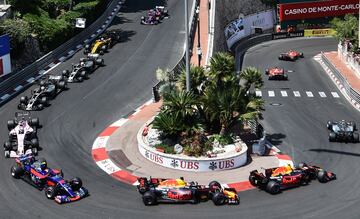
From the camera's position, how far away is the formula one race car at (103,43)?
5399 centimetres

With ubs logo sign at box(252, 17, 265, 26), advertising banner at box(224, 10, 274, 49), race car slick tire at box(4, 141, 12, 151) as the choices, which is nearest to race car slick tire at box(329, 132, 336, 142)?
race car slick tire at box(4, 141, 12, 151)

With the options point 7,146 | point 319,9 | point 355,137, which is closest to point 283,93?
point 355,137

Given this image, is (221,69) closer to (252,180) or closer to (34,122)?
(252,180)

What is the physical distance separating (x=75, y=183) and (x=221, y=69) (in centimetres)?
1188

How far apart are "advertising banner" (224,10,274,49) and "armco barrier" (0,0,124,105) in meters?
14.5

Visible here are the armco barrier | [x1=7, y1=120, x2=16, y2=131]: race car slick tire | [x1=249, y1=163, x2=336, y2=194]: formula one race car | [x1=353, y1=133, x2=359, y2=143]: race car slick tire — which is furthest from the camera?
the armco barrier

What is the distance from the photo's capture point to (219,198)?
27.1 meters

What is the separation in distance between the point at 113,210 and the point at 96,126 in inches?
487

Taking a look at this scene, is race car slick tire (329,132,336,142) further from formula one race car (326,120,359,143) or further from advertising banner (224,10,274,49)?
advertising banner (224,10,274,49)

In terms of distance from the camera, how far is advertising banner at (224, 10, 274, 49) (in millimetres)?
70688

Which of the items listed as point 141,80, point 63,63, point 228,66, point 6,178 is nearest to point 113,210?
point 6,178

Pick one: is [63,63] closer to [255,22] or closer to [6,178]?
[6,178]

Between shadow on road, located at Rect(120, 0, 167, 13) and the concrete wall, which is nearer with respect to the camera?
the concrete wall

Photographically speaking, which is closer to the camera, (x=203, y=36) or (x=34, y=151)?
(x=34, y=151)
